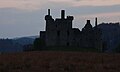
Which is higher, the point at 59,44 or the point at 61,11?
the point at 61,11

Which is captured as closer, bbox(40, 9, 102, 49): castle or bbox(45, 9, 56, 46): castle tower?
bbox(45, 9, 56, 46): castle tower

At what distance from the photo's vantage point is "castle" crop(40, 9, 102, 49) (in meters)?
97.8

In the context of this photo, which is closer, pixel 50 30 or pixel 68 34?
pixel 68 34

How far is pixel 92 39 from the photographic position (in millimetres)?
98312

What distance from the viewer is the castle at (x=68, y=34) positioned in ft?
321

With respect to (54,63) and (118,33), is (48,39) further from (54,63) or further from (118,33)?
(118,33)

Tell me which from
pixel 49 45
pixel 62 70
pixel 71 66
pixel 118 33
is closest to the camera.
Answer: pixel 62 70

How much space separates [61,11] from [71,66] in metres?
75.4

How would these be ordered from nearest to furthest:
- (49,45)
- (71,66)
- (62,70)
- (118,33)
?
1. (62,70)
2. (71,66)
3. (49,45)
4. (118,33)

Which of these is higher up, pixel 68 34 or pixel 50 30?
pixel 50 30

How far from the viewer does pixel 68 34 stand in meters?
98.8

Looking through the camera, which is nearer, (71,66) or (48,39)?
(71,66)

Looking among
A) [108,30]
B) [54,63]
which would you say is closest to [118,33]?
[108,30]

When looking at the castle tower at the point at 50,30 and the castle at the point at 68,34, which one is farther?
the castle at the point at 68,34
